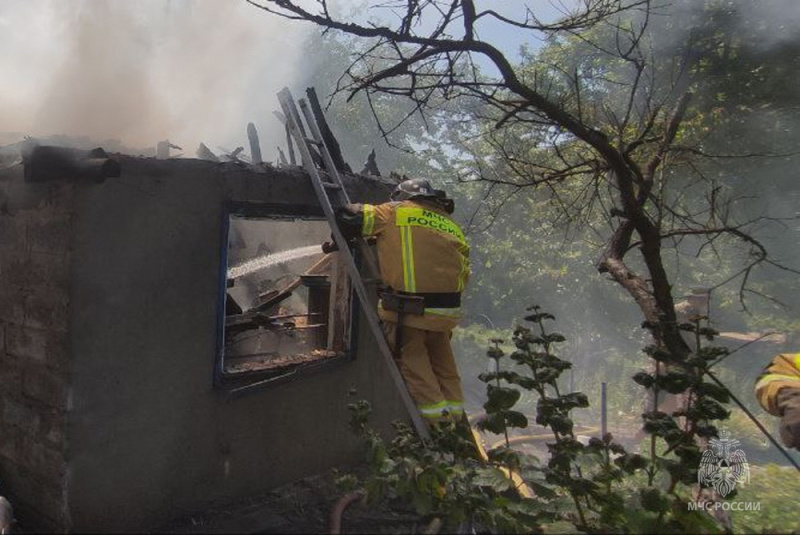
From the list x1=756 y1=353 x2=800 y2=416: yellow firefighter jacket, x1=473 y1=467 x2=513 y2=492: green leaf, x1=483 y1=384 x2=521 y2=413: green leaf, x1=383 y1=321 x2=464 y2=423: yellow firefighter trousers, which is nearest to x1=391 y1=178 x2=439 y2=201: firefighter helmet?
x1=383 y1=321 x2=464 y2=423: yellow firefighter trousers

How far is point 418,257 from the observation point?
12.5 ft

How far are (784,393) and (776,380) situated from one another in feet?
0.31

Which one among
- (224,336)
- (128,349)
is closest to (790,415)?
(224,336)

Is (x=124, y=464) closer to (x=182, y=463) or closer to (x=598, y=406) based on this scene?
(x=182, y=463)

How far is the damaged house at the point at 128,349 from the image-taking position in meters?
2.94

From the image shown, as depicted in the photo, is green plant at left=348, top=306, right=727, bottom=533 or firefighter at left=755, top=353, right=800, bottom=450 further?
firefighter at left=755, top=353, right=800, bottom=450

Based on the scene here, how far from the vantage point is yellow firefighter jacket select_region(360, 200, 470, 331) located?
12.5 feet

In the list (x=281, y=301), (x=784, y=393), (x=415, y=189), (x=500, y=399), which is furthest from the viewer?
(x=281, y=301)

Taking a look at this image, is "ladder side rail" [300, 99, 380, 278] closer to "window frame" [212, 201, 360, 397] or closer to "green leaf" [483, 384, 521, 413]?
"window frame" [212, 201, 360, 397]

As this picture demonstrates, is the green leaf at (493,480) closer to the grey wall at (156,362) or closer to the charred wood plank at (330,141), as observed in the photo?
the grey wall at (156,362)

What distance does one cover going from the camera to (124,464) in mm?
3129

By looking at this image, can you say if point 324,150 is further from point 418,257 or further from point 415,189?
point 418,257

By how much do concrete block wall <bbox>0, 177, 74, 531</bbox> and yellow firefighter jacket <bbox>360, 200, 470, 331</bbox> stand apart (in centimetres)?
183

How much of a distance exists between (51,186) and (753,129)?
11557 mm
